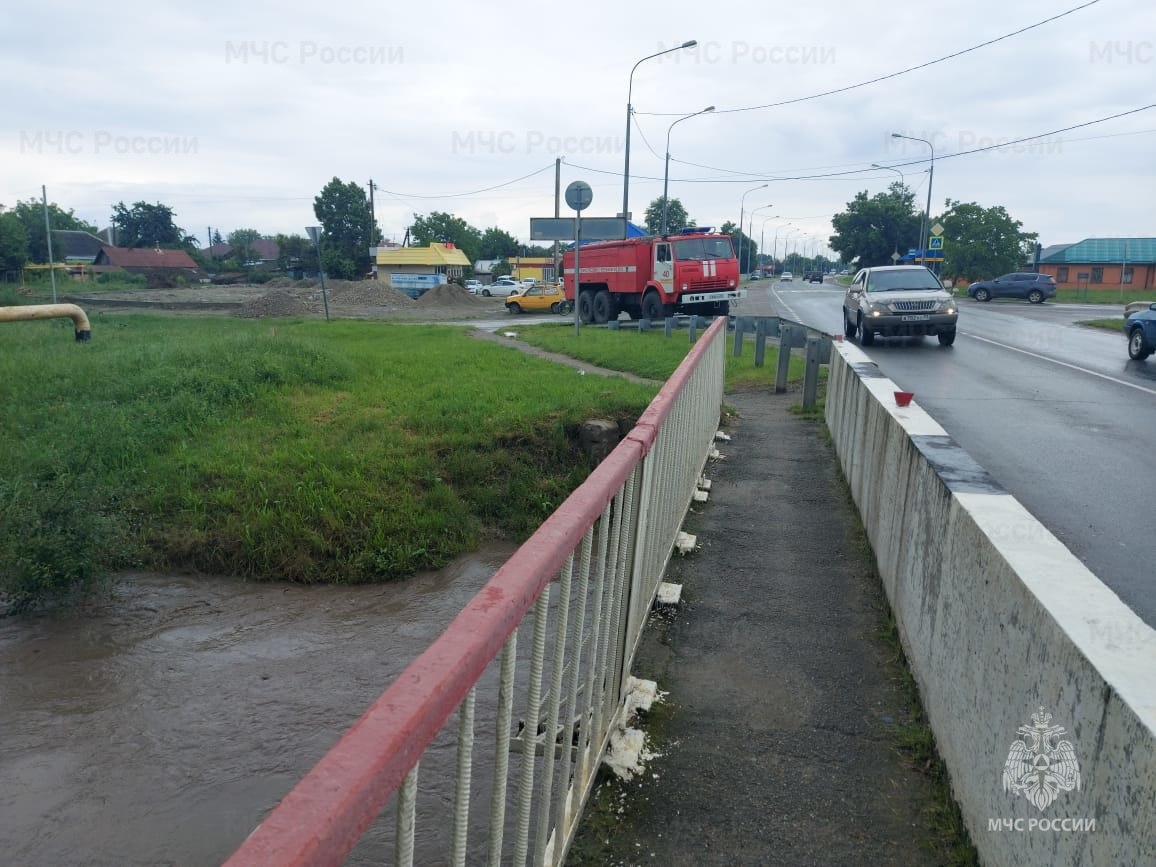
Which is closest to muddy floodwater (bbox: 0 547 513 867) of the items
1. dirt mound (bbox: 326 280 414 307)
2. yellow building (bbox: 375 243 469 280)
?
dirt mound (bbox: 326 280 414 307)

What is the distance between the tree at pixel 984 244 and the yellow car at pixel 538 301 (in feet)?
105

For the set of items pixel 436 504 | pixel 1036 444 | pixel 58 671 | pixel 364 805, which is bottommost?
pixel 58 671

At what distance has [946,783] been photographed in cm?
275

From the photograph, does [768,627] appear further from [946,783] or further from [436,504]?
[436,504]

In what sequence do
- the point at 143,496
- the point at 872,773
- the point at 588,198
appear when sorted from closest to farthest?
the point at 872,773 → the point at 143,496 → the point at 588,198

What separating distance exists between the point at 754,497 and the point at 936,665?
331 cm

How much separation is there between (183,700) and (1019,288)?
149ft

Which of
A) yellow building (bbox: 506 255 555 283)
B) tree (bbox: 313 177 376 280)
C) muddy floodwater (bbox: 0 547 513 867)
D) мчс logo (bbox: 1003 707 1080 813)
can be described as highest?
tree (bbox: 313 177 376 280)

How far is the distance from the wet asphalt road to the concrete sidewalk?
145 centimetres

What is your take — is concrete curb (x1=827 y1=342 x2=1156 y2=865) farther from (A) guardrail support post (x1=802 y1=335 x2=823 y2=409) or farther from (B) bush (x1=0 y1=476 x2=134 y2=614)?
(A) guardrail support post (x1=802 y1=335 x2=823 y2=409)

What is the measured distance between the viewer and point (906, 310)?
16984 millimetres

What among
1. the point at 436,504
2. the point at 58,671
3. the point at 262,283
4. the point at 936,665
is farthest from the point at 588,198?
the point at 262,283

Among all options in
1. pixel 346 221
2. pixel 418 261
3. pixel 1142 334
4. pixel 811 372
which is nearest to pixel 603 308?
pixel 1142 334

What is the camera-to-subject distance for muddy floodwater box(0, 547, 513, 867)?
3.95 meters
